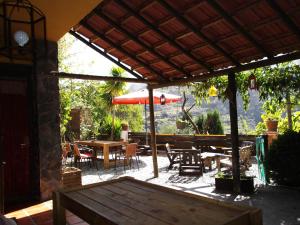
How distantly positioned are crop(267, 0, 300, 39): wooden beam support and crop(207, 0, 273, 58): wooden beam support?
1.94 ft

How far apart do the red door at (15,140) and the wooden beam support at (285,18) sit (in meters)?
4.17

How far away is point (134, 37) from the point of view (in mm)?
5715

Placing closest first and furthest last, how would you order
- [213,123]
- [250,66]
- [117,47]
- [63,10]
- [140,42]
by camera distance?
[63,10], [250,66], [140,42], [117,47], [213,123]

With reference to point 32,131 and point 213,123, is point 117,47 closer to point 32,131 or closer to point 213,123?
point 32,131

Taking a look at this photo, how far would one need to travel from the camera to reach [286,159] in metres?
5.59

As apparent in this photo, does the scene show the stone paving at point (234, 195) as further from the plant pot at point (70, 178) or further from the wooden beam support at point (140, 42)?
the wooden beam support at point (140, 42)

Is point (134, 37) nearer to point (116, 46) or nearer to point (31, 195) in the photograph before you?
point (116, 46)

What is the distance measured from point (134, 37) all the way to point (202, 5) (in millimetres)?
1729

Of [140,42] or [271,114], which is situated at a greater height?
[140,42]

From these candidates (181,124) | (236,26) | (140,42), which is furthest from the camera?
(181,124)

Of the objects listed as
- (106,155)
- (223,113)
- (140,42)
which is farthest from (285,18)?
(223,113)

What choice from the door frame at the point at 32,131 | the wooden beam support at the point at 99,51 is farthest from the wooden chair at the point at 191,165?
the door frame at the point at 32,131

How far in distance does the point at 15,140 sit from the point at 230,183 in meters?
4.02

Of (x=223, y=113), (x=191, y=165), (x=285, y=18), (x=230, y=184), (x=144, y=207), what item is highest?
(x=285, y=18)
